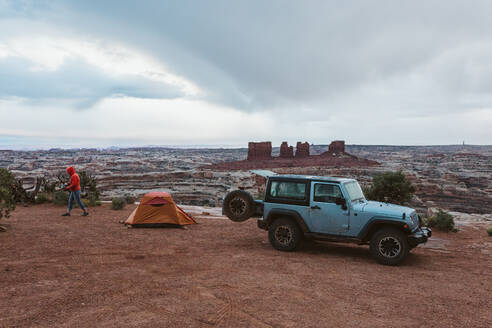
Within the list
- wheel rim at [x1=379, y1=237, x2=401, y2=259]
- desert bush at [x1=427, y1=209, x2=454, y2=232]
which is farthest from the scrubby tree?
desert bush at [x1=427, y1=209, x2=454, y2=232]

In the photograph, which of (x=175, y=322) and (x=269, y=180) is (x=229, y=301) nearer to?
(x=175, y=322)

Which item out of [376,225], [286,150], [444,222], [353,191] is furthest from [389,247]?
[286,150]

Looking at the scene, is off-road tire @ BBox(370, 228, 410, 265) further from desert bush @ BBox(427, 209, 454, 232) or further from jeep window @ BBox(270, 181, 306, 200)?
desert bush @ BBox(427, 209, 454, 232)

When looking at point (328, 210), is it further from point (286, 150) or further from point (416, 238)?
point (286, 150)

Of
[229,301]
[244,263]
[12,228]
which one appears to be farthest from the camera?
[12,228]

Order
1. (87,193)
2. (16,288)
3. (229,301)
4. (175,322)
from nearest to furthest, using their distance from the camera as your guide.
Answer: (175,322) → (229,301) → (16,288) → (87,193)

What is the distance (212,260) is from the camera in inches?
303

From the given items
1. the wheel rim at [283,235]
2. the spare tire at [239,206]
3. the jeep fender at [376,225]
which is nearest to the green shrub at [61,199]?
the spare tire at [239,206]

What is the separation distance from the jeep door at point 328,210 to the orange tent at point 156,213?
5705 mm

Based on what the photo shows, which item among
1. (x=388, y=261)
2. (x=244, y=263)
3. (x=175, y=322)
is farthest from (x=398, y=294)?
(x=175, y=322)

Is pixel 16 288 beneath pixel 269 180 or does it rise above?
beneath

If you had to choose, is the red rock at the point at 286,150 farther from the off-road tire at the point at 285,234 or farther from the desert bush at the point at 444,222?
the off-road tire at the point at 285,234

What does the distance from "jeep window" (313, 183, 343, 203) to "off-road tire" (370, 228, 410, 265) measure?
1.27 m

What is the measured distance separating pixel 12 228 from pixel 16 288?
6.26 m
